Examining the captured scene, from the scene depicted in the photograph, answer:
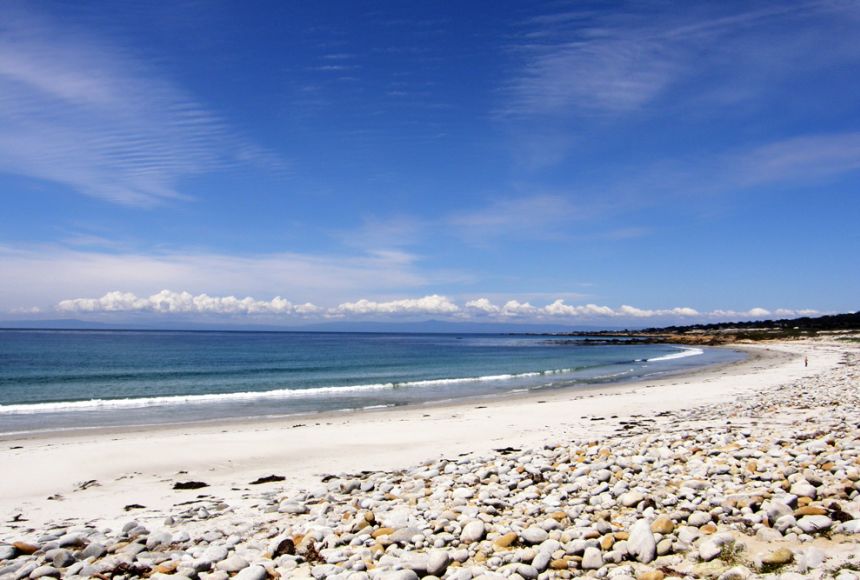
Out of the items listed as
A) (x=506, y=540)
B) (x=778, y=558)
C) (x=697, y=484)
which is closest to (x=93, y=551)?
(x=506, y=540)

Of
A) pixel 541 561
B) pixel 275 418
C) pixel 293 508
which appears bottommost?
pixel 275 418

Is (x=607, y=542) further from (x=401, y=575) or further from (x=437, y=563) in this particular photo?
(x=401, y=575)

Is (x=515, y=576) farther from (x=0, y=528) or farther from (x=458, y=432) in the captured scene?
(x=458, y=432)

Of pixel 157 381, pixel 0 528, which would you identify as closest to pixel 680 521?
pixel 0 528

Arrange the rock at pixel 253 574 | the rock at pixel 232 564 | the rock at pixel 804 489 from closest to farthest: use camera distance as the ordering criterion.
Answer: the rock at pixel 253 574, the rock at pixel 232 564, the rock at pixel 804 489

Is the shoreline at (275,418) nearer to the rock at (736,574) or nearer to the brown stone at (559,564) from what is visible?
the brown stone at (559,564)

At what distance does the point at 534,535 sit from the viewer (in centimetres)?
584

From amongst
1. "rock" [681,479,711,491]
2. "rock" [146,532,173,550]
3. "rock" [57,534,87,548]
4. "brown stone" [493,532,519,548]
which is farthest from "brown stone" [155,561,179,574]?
"rock" [681,479,711,491]

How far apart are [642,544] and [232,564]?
14.1 ft

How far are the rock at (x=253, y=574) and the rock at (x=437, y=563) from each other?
170 cm

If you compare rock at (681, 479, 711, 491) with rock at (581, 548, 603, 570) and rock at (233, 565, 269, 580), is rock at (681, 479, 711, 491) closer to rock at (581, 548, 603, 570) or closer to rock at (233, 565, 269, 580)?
rock at (581, 548, 603, 570)

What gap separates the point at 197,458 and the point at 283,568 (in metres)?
8.79

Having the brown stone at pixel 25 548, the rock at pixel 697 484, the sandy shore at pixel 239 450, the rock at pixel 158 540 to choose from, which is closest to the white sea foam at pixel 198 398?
the sandy shore at pixel 239 450

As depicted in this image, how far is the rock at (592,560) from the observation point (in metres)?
5.10
